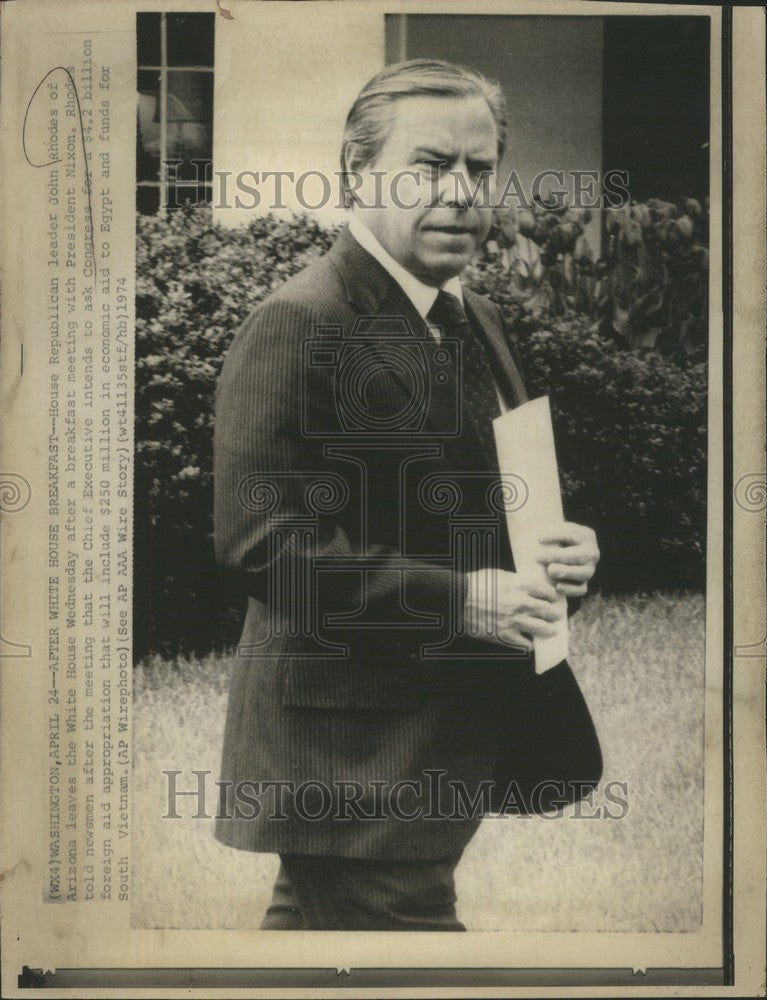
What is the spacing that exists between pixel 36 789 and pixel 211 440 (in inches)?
30.0

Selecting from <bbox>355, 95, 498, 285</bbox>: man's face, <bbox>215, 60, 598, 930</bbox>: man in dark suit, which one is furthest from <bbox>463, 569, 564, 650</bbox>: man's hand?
<bbox>355, 95, 498, 285</bbox>: man's face

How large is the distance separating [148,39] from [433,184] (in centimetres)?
63

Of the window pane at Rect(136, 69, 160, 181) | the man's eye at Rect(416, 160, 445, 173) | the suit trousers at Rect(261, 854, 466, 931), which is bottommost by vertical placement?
the suit trousers at Rect(261, 854, 466, 931)

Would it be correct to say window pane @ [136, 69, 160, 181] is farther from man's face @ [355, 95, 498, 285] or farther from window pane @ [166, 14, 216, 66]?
man's face @ [355, 95, 498, 285]

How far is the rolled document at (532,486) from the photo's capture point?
5.77ft

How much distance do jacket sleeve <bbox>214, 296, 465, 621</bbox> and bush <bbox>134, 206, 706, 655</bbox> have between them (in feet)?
0.16

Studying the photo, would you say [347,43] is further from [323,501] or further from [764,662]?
[764,662]

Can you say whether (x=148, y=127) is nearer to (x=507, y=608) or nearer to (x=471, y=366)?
(x=471, y=366)

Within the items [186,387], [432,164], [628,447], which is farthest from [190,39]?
[628,447]

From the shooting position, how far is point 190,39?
1.79m

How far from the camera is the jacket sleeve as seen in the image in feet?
5.60

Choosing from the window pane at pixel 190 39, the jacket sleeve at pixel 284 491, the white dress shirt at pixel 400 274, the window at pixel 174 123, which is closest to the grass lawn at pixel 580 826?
the jacket sleeve at pixel 284 491

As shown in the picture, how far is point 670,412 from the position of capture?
1802 millimetres

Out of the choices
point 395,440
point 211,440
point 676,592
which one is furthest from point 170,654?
point 676,592
